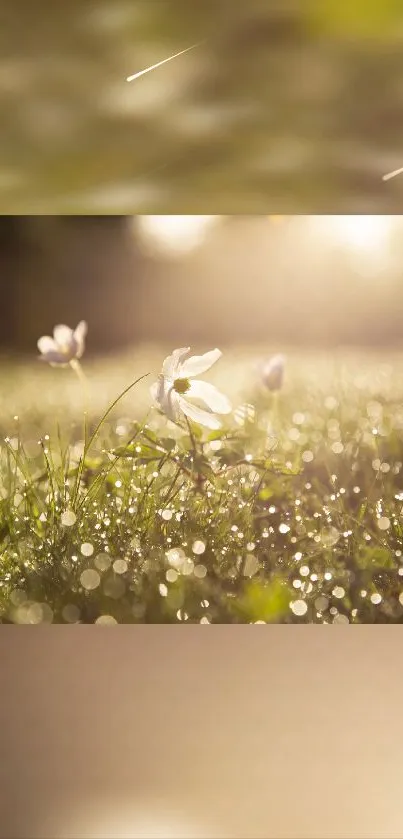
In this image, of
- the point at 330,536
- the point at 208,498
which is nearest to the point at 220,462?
the point at 208,498

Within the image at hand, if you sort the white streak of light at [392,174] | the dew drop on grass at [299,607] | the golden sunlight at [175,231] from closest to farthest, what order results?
the white streak of light at [392,174] < the dew drop on grass at [299,607] < the golden sunlight at [175,231]

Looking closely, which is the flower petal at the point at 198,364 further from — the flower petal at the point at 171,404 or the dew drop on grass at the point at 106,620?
the dew drop on grass at the point at 106,620

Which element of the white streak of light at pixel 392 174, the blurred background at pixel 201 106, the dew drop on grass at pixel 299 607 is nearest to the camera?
the blurred background at pixel 201 106

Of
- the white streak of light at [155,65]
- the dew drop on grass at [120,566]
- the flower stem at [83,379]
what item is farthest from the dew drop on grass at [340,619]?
the white streak of light at [155,65]

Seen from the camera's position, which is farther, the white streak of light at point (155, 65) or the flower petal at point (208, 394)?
the flower petal at point (208, 394)

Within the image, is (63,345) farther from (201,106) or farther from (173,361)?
(201,106)

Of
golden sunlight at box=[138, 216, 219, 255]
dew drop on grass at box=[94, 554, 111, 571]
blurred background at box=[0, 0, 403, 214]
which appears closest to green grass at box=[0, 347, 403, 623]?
A: dew drop on grass at box=[94, 554, 111, 571]
